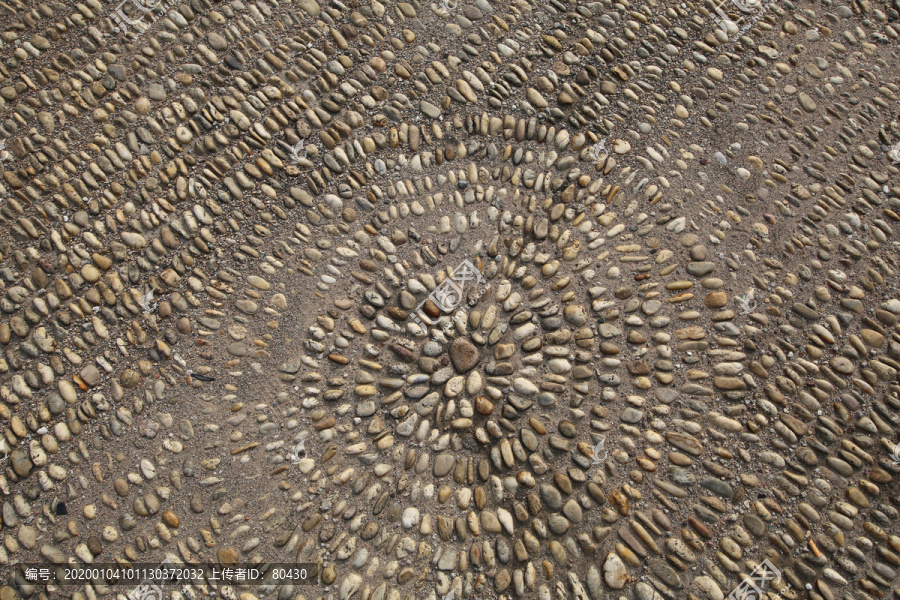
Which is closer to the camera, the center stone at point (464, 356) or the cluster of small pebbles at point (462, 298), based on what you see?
the cluster of small pebbles at point (462, 298)

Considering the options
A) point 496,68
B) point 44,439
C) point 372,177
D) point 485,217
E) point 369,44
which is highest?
point 496,68

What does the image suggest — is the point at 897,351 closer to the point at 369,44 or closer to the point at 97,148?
the point at 369,44

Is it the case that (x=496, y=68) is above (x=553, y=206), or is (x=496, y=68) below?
above

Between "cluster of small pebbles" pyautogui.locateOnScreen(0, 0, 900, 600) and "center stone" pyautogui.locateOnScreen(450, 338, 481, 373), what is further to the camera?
"center stone" pyautogui.locateOnScreen(450, 338, 481, 373)

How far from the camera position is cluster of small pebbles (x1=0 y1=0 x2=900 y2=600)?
2840 mm

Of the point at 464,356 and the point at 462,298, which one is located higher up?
the point at 462,298

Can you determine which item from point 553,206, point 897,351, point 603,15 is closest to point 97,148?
point 553,206

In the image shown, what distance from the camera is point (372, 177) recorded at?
364 cm

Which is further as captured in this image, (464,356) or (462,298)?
(462,298)

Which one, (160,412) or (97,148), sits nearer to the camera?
(160,412)

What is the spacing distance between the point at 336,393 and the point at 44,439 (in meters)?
1.59

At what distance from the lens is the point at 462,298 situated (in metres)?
3.34

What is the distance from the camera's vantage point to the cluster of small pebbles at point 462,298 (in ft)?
9.32

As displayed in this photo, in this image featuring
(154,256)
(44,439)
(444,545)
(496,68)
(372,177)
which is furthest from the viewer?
(496,68)
